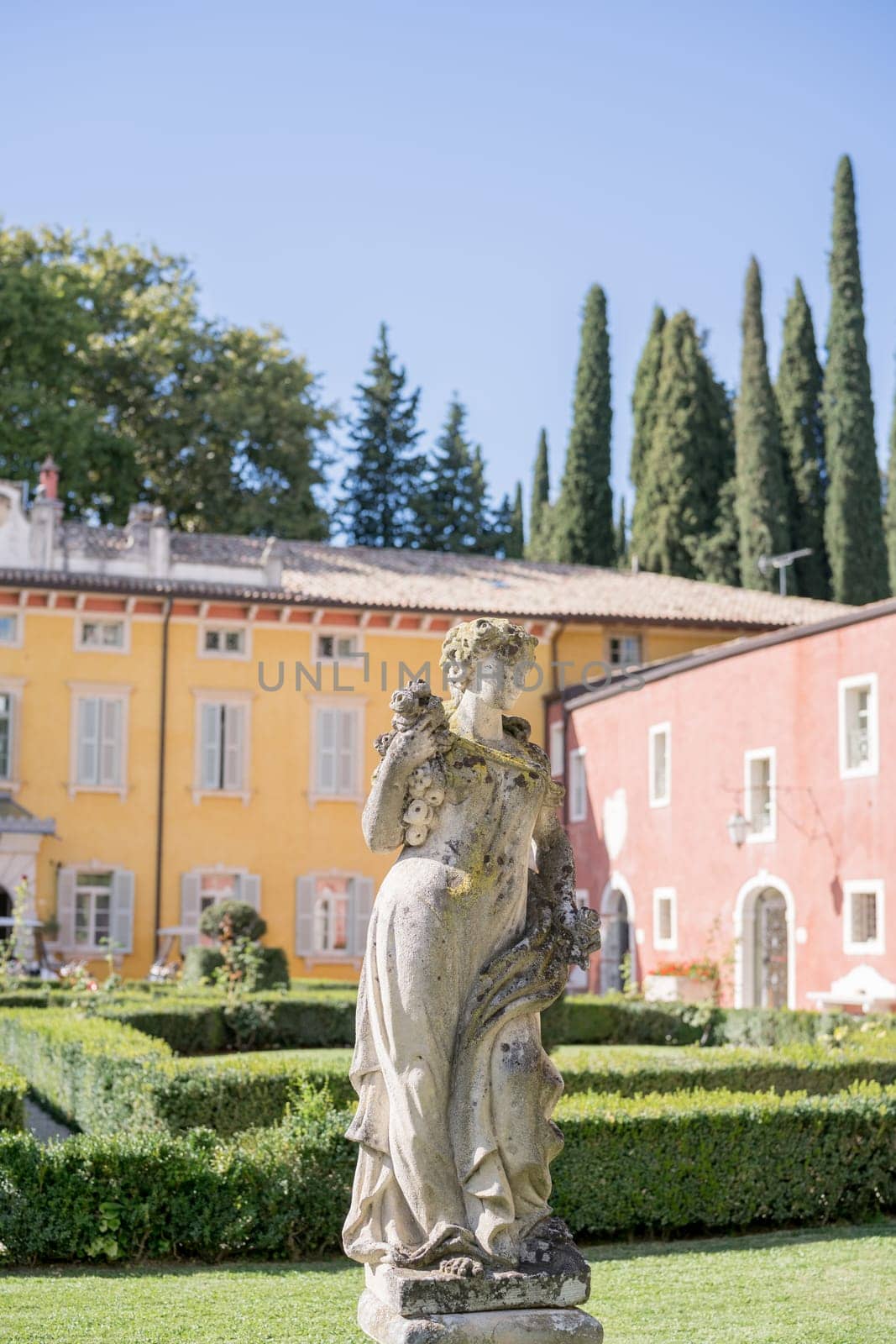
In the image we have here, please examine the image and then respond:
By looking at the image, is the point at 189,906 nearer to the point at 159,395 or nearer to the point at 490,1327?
the point at 159,395

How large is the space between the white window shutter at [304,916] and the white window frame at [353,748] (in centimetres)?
150

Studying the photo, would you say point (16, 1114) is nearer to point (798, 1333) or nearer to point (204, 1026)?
point (798, 1333)

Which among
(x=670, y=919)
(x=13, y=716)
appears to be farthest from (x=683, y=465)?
(x=13, y=716)

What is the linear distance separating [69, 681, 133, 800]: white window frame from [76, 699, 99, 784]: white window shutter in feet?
0.15

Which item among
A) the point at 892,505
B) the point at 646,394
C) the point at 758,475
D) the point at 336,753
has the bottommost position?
the point at 336,753

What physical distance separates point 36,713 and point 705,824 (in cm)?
1211

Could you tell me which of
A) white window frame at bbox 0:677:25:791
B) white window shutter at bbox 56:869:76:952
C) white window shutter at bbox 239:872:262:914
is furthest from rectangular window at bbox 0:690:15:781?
white window shutter at bbox 239:872:262:914

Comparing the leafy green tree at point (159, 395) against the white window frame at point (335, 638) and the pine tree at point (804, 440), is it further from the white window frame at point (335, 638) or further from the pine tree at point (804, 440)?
the pine tree at point (804, 440)

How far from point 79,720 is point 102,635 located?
160 cm

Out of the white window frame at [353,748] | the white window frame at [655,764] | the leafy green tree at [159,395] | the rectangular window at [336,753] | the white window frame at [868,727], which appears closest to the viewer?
the white window frame at [868,727]

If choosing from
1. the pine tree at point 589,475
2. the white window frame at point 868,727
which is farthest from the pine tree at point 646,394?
the white window frame at point 868,727

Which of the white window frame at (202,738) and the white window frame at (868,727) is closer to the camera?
the white window frame at (868,727)

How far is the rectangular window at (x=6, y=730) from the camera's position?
28484 mm

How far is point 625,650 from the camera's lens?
3139 centimetres
